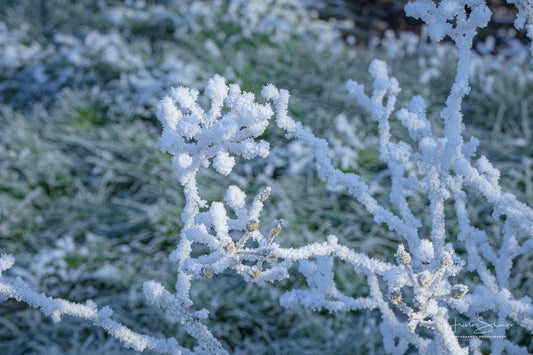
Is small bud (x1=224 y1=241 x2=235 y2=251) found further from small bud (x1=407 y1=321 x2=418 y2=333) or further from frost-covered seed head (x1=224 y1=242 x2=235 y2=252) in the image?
small bud (x1=407 y1=321 x2=418 y2=333)

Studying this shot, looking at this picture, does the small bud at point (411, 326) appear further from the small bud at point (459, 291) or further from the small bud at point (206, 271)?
the small bud at point (206, 271)

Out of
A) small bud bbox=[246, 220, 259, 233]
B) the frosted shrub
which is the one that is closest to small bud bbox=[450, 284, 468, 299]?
the frosted shrub

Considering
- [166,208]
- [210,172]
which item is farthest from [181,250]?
[210,172]

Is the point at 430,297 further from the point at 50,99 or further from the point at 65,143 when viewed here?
the point at 50,99

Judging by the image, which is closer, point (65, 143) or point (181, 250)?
point (181, 250)

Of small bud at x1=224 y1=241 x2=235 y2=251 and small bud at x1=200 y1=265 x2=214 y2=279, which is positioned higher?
small bud at x1=224 y1=241 x2=235 y2=251

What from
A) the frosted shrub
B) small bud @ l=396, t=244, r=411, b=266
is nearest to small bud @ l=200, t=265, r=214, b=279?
the frosted shrub

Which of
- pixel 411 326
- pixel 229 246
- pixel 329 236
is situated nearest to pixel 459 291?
pixel 411 326

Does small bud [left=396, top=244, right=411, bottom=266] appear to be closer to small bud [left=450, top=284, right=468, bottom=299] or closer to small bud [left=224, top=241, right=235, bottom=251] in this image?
small bud [left=450, top=284, right=468, bottom=299]

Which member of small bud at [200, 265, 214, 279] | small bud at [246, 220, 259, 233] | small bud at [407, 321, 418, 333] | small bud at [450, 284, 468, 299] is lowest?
small bud at [200, 265, 214, 279]

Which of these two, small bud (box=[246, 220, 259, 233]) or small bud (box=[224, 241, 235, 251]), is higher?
small bud (box=[246, 220, 259, 233])

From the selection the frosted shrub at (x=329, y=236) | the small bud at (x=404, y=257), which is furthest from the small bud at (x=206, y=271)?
the small bud at (x=404, y=257)
